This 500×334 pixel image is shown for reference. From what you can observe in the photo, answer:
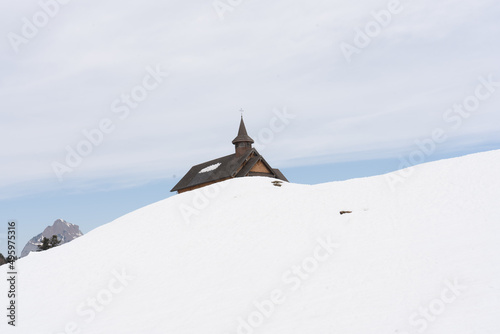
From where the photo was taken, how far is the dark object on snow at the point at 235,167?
1820 inches

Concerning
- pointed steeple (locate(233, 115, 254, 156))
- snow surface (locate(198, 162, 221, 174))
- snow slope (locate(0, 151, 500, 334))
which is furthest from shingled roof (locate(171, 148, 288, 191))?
snow slope (locate(0, 151, 500, 334))

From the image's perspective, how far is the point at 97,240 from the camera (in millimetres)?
24500

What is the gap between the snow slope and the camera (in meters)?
11.2

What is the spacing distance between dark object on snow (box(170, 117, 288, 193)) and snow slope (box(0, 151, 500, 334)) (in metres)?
20.1

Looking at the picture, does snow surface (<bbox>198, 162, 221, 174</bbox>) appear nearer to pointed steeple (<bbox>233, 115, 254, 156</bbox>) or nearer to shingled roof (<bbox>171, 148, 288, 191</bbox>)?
shingled roof (<bbox>171, 148, 288, 191</bbox>)

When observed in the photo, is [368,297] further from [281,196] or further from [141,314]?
[281,196]

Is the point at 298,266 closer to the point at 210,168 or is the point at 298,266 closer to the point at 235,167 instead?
the point at 235,167

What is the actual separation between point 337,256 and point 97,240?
1579 cm

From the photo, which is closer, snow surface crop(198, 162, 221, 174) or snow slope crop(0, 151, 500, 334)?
snow slope crop(0, 151, 500, 334)

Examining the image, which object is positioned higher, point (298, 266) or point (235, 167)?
point (235, 167)

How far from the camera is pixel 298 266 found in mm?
15055

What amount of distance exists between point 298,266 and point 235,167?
3155cm

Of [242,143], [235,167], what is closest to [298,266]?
[235,167]

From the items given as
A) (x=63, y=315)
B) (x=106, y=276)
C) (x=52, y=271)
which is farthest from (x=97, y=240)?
(x=63, y=315)
